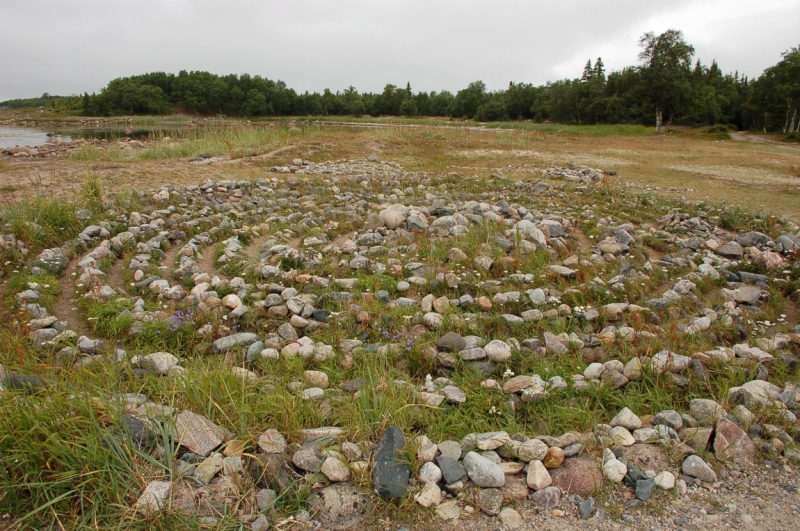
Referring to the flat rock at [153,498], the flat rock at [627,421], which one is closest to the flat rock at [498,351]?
the flat rock at [627,421]

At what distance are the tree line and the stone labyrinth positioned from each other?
34503 mm

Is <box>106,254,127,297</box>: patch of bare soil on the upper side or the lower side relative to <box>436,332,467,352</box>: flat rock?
upper

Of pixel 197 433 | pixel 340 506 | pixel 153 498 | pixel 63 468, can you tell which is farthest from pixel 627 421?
pixel 63 468

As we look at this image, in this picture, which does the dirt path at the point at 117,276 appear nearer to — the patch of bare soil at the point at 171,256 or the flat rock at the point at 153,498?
the patch of bare soil at the point at 171,256

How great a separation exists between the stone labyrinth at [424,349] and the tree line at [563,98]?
34.5m

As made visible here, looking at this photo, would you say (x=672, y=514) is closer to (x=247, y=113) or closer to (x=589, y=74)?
(x=589, y=74)

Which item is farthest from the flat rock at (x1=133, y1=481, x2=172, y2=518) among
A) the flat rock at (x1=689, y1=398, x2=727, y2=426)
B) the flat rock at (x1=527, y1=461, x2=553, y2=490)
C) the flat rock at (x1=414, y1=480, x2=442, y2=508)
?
the flat rock at (x1=689, y1=398, x2=727, y2=426)

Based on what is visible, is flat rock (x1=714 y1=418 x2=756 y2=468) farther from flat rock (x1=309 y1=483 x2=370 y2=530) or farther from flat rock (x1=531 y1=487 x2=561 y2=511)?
flat rock (x1=309 y1=483 x2=370 y2=530)

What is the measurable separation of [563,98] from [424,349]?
203 ft

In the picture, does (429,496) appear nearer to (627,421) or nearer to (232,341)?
(627,421)

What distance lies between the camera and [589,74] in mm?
65562

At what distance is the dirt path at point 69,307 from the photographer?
14.6 feet

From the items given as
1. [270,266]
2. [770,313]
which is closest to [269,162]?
[270,266]

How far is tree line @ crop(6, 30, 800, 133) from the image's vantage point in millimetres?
36297
